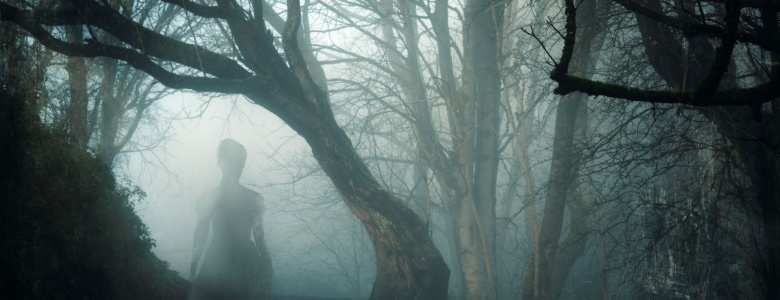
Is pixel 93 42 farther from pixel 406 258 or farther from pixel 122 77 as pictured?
pixel 406 258

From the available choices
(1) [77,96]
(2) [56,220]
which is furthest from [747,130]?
(1) [77,96]

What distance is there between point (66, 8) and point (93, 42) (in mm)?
410

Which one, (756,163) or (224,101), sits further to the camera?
(224,101)

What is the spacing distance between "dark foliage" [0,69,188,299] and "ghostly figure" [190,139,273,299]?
5.62 ft

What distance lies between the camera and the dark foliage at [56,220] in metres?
3.41

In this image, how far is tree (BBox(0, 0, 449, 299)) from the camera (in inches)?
187

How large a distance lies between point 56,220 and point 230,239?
2794mm

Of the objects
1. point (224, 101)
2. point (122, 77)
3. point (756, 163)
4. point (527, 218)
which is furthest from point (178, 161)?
point (756, 163)


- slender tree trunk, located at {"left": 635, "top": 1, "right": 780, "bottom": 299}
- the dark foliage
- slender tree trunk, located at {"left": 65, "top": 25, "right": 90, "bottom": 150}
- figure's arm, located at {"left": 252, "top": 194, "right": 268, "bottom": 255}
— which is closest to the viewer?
the dark foliage

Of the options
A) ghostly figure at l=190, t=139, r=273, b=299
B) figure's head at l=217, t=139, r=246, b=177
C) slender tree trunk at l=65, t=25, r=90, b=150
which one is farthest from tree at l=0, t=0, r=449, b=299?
ghostly figure at l=190, t=139, r=273, b=299

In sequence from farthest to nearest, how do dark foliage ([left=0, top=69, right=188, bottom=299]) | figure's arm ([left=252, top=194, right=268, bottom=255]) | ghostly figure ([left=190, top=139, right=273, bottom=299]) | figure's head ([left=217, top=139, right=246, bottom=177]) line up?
figure's arm ([left=252, top=194, right=268, bottom=255]) < figure's head ([left=217, top=139, right=246, bottom=177]) < ghostly figure ([left=190, top=139, right=273, bottom=299]) < dark foliage ([left=0, top=69, right=188, bottom=299])

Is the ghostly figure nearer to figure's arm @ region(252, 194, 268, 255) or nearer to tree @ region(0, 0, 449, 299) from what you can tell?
figure's arm @ region(252, 194, 268, 255)

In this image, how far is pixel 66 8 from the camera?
181 inches

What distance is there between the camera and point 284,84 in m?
5.68
